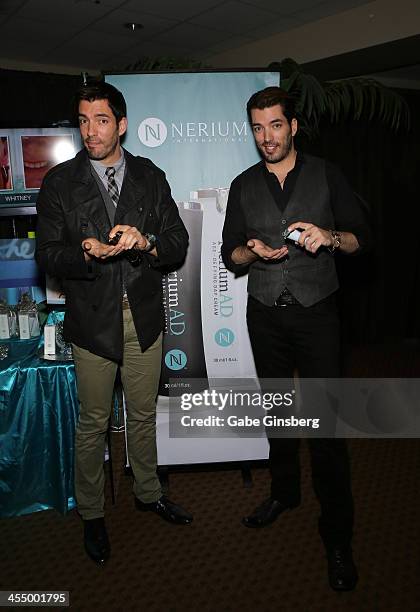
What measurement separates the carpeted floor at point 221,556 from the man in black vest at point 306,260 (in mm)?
146

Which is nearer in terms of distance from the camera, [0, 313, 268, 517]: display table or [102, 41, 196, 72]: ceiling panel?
[0, 313, 268, 517]: display table

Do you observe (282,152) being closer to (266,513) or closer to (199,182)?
(199,182)

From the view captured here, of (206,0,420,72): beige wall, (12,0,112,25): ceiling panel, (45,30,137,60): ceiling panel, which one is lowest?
(206,0,420,72): beige wall

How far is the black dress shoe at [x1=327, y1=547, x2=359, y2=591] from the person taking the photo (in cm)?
173

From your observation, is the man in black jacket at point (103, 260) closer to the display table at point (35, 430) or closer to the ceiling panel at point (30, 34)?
the display table at point (35, 430)

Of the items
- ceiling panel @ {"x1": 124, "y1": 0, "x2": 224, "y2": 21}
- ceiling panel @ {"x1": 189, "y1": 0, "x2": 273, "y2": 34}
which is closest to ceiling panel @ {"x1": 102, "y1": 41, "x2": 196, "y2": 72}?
ceiling panel @ {"x1": 189, "y1": 0, "x2": 273, "y2": 34}

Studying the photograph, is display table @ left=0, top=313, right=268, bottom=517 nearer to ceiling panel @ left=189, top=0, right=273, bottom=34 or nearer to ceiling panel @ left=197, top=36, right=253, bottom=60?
ceiling panel @ left=189, top=0, right=273, bottom=34

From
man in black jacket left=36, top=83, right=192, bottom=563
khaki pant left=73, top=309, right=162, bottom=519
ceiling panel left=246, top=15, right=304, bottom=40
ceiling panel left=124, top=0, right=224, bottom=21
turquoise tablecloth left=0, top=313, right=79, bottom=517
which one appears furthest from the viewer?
ceiling panel left=246, top=15, right=304, bottom=40

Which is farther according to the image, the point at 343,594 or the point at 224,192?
the point at 224,192

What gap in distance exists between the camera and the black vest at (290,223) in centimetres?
174

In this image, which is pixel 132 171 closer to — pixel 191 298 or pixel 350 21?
pixel 191 298

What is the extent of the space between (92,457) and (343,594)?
0.99 meters

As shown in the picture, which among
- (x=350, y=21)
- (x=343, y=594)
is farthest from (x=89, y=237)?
(x=350, y=21)

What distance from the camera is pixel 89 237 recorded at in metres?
1.75
